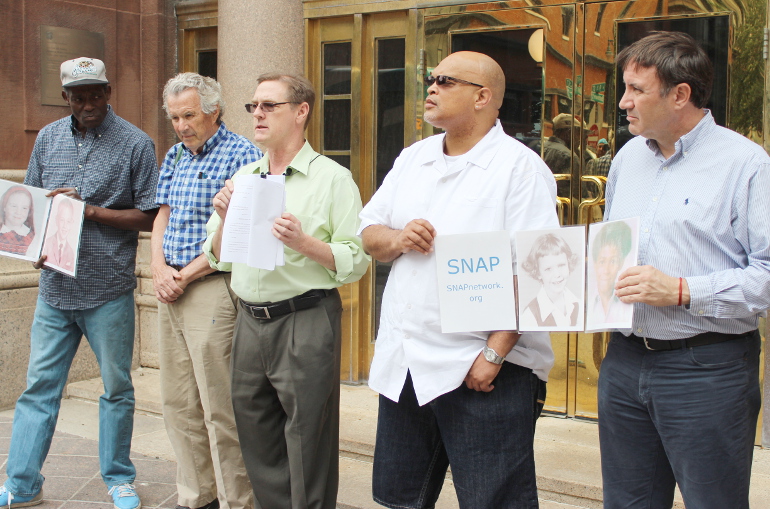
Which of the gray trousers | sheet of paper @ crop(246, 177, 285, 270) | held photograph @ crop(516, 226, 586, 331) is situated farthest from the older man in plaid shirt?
held photograph @ crop(516, 226, 586, 331)

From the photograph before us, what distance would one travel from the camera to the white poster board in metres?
2.59

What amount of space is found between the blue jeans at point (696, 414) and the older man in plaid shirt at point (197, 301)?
5.91ft

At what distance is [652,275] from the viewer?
236 cm

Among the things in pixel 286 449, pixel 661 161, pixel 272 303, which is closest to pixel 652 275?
pixel 661 161

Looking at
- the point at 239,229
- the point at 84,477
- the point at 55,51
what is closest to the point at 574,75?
the point at 239,229

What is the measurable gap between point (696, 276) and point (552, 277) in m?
0.40

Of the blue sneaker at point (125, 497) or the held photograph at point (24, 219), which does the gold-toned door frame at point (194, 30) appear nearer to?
the held photograph at point (24, 219)

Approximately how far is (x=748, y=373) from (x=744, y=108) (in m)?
2.21

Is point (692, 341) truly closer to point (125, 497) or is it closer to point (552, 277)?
point (552, 277)

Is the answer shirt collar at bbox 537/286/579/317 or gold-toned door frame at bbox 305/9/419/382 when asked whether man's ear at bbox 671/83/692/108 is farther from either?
gold-toned door frame at bbox 305/9/419/382

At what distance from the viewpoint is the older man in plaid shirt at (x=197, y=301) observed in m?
3.72

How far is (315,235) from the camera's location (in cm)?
336

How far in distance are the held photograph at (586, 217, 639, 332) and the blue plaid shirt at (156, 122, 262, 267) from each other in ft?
5.95

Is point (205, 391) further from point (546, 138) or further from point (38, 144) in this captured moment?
point (546, 138)
